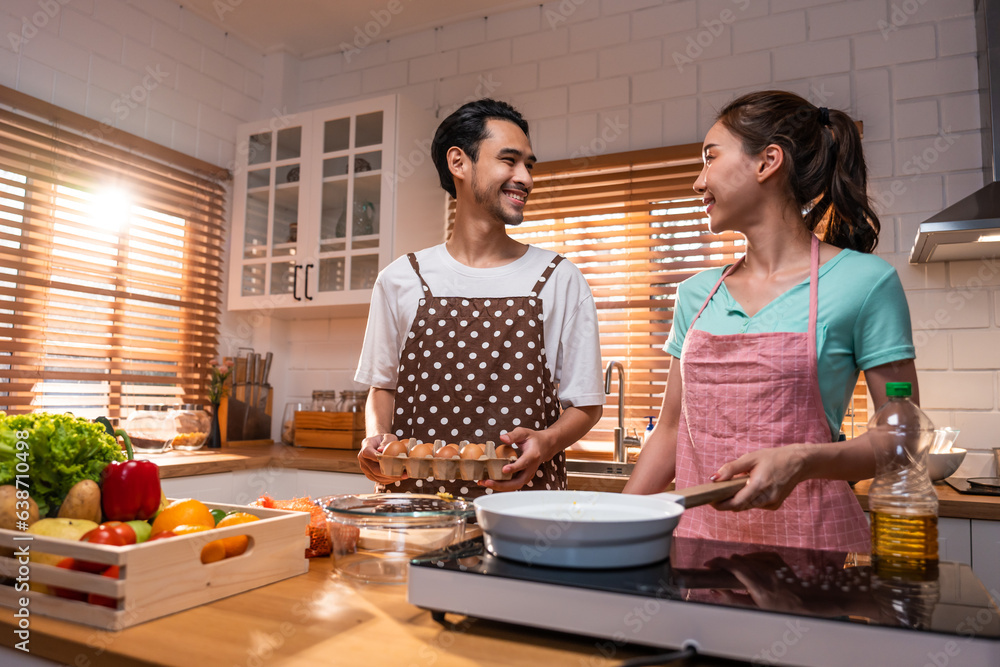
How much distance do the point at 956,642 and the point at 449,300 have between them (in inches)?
52.1

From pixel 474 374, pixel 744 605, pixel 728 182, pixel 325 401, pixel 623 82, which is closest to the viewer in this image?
pixel 744 605

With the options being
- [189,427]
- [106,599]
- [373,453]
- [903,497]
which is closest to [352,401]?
[189,427]

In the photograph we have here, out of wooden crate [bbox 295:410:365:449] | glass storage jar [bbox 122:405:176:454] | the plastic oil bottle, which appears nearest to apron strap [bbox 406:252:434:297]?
the plastic oil bottle

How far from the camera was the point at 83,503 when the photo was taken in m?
0.93

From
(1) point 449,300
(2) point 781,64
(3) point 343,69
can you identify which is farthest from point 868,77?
(3) point 343,69

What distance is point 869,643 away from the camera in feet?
1.83

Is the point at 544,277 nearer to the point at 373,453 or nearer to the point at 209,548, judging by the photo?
the point at 373,453

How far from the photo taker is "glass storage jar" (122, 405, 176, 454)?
2.90 metres

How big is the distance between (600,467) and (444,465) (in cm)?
179

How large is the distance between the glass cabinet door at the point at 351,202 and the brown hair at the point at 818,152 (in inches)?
83.5

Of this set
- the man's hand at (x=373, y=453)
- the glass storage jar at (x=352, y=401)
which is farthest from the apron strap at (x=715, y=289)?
the glass storage jar at (x=352, y=401)

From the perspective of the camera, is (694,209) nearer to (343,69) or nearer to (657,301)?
(657,301)

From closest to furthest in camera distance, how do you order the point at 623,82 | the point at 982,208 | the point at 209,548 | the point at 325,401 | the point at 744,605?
1. the point at 744,605
2. the point at 209,548
3. the point at 982,208
4. the point at 623,82
5. the point at 325,401

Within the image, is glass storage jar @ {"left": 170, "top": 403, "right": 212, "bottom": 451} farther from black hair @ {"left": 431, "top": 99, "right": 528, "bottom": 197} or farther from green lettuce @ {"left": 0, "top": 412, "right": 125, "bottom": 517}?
green lettuce @ {"left": 0, "top": 412, "right": 125, "bottom": 517}
